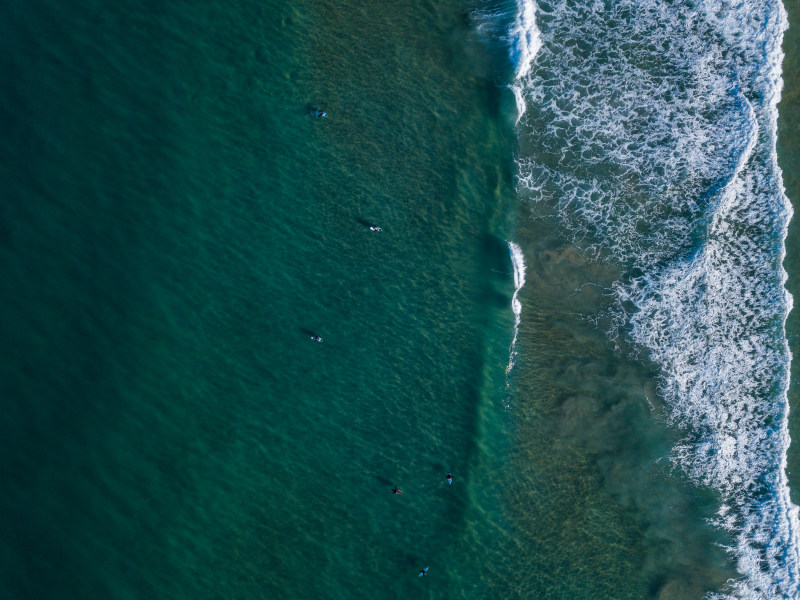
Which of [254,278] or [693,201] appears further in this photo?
[693,201]

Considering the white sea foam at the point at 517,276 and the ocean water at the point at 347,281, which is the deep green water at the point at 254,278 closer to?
the ocean water at the point at 347,281

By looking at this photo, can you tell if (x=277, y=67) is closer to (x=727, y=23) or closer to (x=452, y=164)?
(x=452, y=164)

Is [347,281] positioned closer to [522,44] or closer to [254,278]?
[254,278]

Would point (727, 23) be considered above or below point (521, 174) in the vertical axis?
above

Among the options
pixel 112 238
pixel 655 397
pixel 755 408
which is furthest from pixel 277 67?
pixel 755 408

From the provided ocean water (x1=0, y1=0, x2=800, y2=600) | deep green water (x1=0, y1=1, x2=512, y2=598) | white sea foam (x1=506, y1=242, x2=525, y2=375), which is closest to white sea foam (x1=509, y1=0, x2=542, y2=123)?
ocean water (x1=0, y1=0, x2=800, y2=600)

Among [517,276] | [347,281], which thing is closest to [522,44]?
[517,276]
